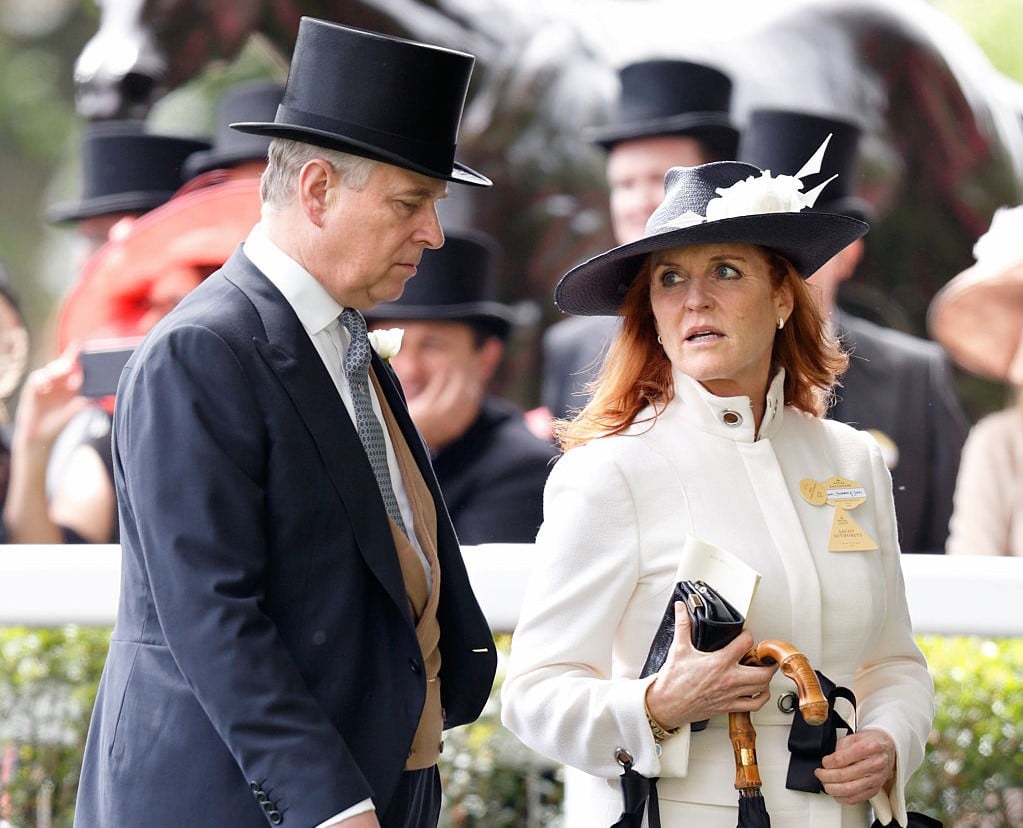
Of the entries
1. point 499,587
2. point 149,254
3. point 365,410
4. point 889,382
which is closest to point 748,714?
point 365,410

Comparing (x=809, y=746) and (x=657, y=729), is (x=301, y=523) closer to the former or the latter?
(x=657, y=729)

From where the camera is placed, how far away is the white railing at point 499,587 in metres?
4.25

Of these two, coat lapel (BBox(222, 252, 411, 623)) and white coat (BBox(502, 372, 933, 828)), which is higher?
coat lapel (BBox(222, 252, 411, 623))

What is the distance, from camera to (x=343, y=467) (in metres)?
1.84

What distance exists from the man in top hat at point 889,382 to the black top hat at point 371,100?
252 centimetres

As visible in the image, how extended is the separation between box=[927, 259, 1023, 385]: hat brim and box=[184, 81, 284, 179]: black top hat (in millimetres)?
2315

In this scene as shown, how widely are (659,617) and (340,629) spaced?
22.0 inches

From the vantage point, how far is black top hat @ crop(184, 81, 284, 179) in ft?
14.6

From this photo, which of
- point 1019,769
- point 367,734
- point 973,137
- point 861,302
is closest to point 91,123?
point 861,302

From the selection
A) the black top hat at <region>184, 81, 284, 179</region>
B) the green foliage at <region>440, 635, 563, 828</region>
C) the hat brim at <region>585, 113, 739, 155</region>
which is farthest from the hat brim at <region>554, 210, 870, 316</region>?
the green foliage at <region>440, 635, 563, 828</region>

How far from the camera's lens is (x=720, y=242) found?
2205 mm

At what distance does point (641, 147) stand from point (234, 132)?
1.36 m

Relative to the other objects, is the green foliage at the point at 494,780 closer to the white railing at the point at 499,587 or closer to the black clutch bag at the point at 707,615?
the white railing at the point at 499,587

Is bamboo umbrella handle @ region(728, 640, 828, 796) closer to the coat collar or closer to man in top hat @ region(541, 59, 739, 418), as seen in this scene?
the coat collar
